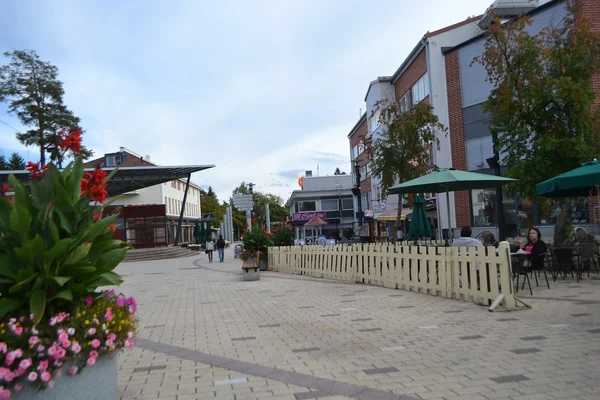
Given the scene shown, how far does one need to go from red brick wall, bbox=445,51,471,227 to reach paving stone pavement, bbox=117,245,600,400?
1543 centimetres

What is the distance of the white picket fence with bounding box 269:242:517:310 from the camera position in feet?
27.8

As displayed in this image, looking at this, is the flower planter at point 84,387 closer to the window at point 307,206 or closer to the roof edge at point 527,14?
the roof edge at point 527,14

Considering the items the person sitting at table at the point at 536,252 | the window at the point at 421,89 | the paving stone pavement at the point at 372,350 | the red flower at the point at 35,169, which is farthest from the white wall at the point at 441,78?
the red flower at the point at 35,169

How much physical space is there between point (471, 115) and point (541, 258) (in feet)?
52.0

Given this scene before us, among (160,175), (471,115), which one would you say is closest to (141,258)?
(160,175)

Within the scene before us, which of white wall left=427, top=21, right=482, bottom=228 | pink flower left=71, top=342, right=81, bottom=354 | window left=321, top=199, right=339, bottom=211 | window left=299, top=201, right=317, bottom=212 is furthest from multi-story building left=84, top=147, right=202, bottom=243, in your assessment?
pink flower left=71, top=342, right=81, bottom=354

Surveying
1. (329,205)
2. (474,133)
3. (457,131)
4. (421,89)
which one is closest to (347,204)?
(329,205)

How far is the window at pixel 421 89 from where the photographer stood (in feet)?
93.1

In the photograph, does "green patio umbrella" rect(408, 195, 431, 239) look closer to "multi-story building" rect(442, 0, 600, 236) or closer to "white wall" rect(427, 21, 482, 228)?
"multi-story building" rect(442, 0, 600, 236)

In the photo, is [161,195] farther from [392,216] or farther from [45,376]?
[45,376]

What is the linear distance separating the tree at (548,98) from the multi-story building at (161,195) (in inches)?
1871

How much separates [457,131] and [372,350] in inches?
854

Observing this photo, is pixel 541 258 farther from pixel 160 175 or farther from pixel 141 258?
pixel 160 175

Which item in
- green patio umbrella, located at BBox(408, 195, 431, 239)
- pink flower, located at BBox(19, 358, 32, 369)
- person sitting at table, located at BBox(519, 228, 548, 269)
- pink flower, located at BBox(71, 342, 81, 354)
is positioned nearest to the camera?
pink flower, located at BBox(19, 358, 32, 369)
